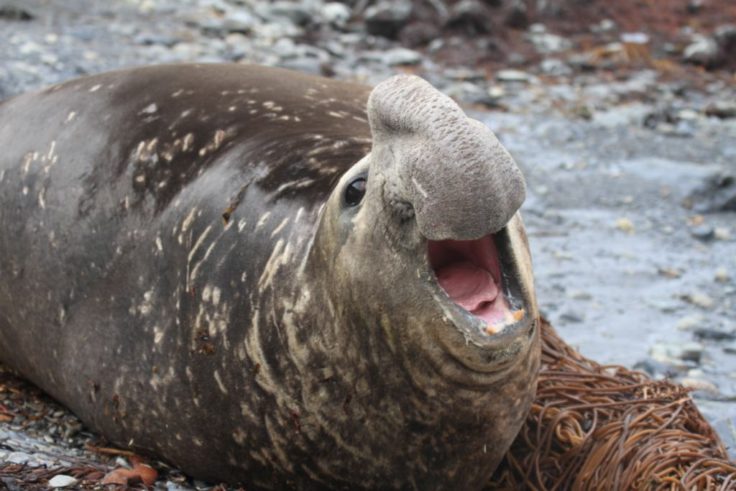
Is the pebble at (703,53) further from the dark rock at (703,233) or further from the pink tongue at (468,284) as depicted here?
the pink tongue at (468,284)

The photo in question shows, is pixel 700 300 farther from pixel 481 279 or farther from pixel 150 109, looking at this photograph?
pixel 481 279

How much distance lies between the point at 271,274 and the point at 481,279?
759 mm

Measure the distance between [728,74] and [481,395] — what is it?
967cm

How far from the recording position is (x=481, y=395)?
10.2 feet

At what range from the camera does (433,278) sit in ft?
9.24

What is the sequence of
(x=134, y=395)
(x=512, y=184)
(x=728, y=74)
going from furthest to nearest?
(x=728, y=74), (x=134, y=395), (x=512, y=184)

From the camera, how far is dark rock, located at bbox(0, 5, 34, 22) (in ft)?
34.6

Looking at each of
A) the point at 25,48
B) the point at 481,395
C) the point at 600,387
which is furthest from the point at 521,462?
the point at 25,48

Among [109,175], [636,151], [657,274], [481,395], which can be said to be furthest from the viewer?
[636,151]

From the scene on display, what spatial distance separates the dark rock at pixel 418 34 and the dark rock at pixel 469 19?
213 millimetres

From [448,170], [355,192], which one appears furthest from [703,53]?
[448,170]

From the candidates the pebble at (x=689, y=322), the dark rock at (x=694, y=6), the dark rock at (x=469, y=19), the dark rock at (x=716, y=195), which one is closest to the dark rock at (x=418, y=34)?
the dark rock at (x=469, y=19)

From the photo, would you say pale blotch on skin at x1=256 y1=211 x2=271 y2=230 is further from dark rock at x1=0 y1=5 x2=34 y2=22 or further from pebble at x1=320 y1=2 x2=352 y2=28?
pebble at x1=320 y1=2 x2=352 y2=28

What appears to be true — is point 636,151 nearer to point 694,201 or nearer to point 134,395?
point 694,201
